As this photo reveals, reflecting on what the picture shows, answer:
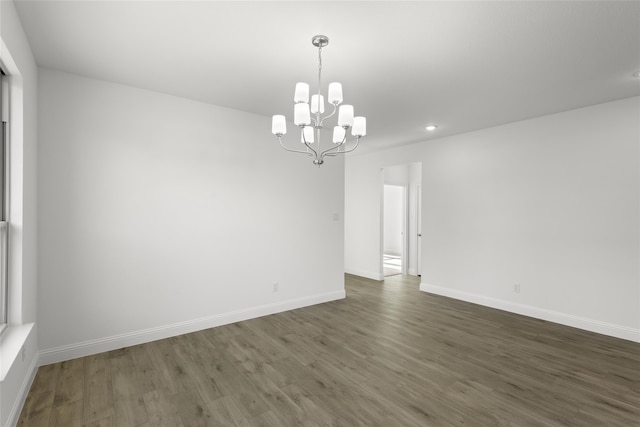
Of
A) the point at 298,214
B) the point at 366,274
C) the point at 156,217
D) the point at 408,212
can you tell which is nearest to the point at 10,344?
the point at 156,217

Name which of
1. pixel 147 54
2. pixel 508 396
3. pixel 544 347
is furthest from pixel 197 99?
pixel 544 347

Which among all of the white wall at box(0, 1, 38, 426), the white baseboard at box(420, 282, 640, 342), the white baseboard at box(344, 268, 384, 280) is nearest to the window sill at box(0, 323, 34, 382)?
the white wall at box(0, 1, 38, 426)

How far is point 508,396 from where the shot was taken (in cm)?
240

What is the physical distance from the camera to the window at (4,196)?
2170 mm

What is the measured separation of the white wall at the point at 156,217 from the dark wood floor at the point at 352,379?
1.27 ft

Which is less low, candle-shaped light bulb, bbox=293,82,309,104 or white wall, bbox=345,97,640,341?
candle-shaped light bulb, bbox=293,82,309,104

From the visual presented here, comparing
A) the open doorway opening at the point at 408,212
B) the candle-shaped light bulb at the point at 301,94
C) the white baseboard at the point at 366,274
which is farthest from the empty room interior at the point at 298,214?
the open doorway opening at the point at 408,212

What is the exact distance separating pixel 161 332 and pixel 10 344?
1.55 metres

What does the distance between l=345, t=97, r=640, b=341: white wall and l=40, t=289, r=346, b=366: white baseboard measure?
2.61m

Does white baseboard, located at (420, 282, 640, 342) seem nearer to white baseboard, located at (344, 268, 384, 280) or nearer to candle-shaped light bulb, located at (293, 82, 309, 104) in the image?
white baseboard, located at (344, 268, 384, 280)

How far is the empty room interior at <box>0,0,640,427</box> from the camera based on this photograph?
2203mm

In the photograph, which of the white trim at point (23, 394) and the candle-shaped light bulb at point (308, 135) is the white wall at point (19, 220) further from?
the candle-shaped light bulb at point (308, 135)

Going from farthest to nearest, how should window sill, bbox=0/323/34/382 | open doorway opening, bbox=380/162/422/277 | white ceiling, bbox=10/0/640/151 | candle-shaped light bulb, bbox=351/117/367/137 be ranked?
open doorway opening, bbox=380/162/422/277, candle-shaped light bulb, bbox=351/117/367/137, white ceiling, bbox=10/0/640/151, window sill, bbox=0/323/34/382

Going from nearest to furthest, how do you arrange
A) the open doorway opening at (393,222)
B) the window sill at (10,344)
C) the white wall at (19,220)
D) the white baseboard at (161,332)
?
the window sill at (10,344) < the white wall at (19,220) < the white baseboard at (161,332) < the open doorway opening at (393,222)
